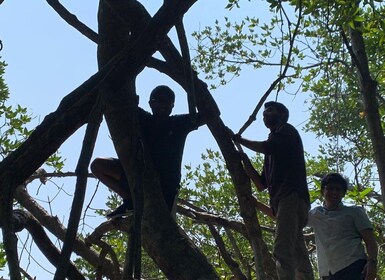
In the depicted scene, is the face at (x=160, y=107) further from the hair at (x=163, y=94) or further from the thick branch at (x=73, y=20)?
the thick branch at (x=73, y=20)

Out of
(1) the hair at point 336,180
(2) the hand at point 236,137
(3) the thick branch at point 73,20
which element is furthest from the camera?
(1) the hair at point 336,180

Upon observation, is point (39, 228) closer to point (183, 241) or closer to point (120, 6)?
point (183, 241)

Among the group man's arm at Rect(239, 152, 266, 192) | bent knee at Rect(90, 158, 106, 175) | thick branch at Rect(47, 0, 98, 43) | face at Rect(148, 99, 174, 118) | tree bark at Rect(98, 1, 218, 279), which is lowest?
tree bark at Rect(98, 1, 218, 279)

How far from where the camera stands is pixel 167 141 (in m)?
3.73

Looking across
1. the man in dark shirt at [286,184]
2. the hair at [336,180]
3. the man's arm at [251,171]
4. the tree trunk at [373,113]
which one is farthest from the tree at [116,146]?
the tree trunk at [373,113]

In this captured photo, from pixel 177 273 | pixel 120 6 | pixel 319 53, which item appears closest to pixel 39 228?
pixel 177 273

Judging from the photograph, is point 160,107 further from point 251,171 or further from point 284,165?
point 284,165

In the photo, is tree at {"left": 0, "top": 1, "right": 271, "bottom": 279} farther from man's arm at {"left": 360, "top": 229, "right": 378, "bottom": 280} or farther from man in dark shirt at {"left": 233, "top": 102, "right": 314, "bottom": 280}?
man's arm at {"left": 360, "top": 229, "right": 378, "bottom": 280}

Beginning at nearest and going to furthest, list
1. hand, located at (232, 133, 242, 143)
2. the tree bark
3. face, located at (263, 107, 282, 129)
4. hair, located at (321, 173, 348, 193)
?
1. the tree bark
2. hand, located at (232, 133, 242, 143)
3. face, located at (263, 107, 282, 129)
4. hair, located at (321, 173, 348, 193)

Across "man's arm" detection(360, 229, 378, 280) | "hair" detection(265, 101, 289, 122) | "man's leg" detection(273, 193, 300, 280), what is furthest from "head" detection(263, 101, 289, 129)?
"man's arm" detection(360, 229, 378, 280)

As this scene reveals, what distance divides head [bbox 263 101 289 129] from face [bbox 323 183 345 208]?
1.81ft

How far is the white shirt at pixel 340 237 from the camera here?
4.47 metres

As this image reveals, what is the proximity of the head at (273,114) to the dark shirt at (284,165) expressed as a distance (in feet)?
0.30

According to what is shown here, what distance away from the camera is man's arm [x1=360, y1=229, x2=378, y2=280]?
4266 mm
